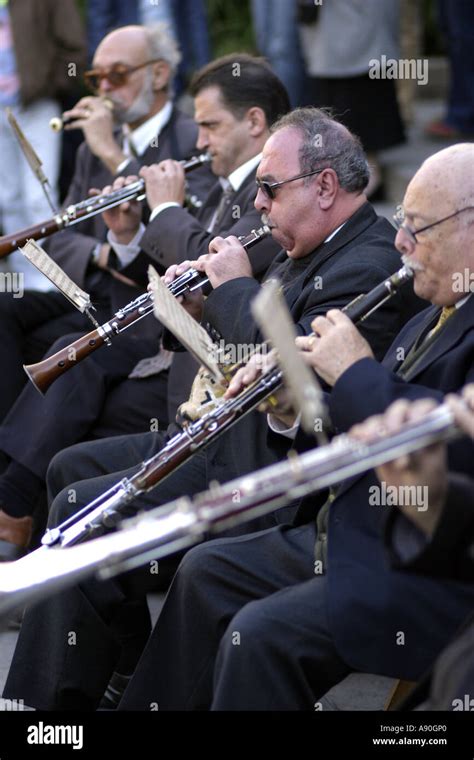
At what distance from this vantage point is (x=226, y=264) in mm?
4141

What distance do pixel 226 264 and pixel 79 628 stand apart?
1.18 metres

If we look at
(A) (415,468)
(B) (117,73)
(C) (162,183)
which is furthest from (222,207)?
(A) (415,468)

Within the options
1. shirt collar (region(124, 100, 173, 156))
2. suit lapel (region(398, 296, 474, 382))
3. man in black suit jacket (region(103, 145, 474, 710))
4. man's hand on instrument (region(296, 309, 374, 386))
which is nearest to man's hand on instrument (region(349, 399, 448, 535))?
man in black suit jacket (region(103, 145, 474, 710))

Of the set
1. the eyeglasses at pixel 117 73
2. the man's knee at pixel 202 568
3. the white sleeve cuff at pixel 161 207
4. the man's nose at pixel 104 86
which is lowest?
the man's knee at pixel 202 568

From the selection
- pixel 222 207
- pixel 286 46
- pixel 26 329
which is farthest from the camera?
pixel 286 46

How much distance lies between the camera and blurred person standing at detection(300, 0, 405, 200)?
7.42 meters

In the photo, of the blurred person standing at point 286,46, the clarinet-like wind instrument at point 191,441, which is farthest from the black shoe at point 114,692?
the blurred person standing at point 286,46

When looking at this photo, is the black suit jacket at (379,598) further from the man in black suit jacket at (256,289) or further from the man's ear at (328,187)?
the man's ear at (328,187)

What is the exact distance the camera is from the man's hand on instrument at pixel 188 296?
4.26 metres

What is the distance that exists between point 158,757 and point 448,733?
28.9 inches

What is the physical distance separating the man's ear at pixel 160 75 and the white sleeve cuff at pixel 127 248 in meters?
0.87

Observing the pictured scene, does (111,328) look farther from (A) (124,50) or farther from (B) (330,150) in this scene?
(A) (124,50)

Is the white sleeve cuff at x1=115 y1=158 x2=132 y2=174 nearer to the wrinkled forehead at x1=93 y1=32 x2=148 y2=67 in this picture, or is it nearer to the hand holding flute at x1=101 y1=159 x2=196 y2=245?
the hand holding flute at x1=101 y1=159 x2=196 y2=245

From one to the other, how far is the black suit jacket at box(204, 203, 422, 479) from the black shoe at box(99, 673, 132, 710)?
0.80m
